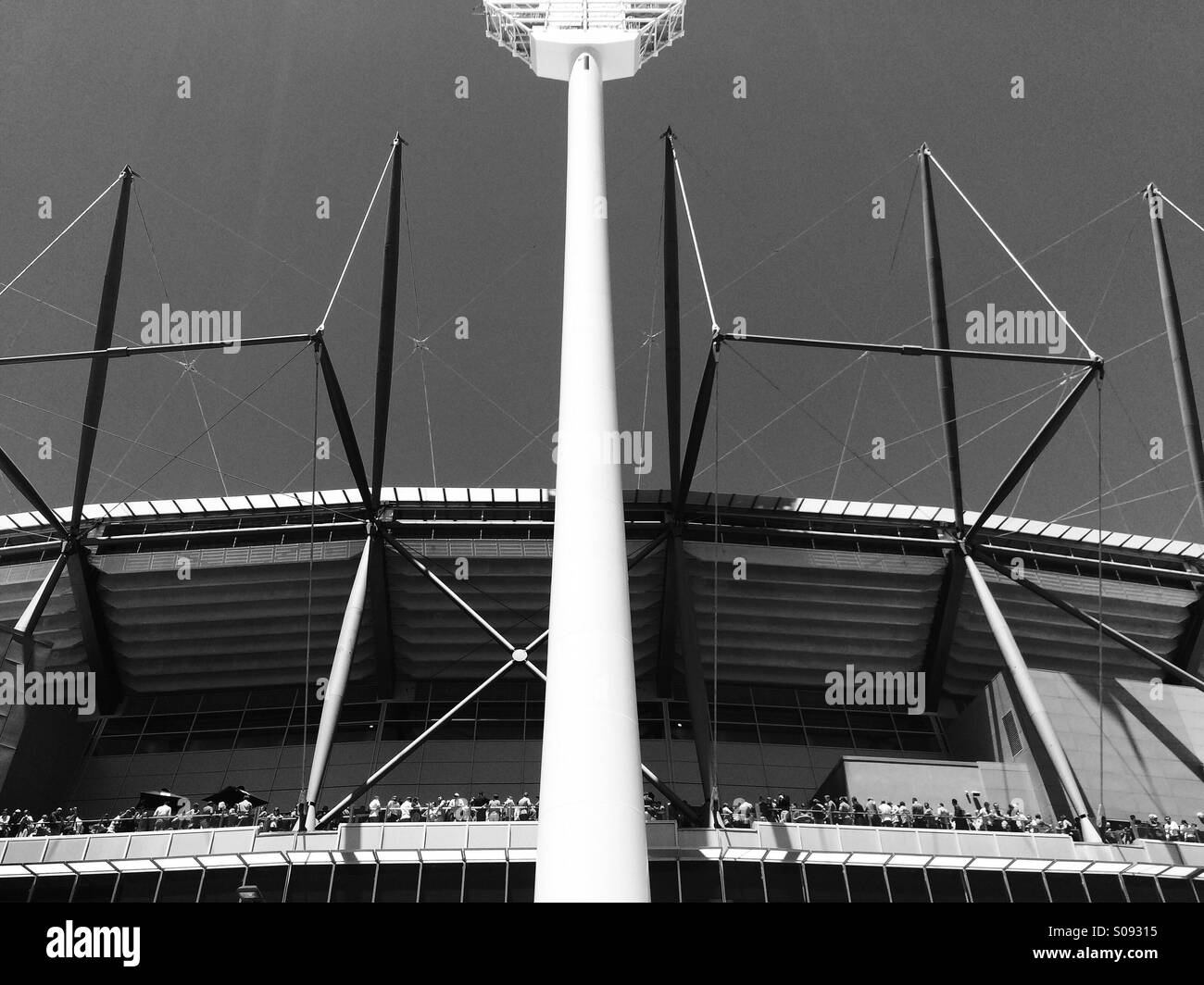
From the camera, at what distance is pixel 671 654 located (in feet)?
140

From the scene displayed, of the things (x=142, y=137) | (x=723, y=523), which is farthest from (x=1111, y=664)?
(x=142, y=137)

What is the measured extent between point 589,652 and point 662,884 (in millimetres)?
19427

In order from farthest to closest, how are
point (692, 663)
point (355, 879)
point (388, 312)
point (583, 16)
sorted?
point (692, 663) < point (388, 312) < point (355, 879) < point (583, 16)

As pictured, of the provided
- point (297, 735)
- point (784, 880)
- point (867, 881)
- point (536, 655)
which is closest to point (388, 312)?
point (536, 655)

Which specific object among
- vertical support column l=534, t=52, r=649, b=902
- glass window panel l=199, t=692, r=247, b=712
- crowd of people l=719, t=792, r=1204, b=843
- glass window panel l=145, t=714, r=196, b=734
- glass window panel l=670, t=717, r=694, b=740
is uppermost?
glass window panel l=199, t=692, r=247, b=712

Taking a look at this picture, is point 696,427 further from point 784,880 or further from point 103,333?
point 103,333

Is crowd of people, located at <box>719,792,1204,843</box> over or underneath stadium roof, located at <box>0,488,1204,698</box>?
underneath

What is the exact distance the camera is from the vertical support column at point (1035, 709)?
3136cm

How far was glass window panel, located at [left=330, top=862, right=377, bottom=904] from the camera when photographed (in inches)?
1091

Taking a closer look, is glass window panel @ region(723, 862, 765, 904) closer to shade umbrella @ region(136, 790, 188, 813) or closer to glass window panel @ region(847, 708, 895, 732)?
shade umbrella @ region(136, 790, 188, 813)

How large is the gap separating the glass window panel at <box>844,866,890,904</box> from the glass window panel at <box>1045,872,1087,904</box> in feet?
15.1

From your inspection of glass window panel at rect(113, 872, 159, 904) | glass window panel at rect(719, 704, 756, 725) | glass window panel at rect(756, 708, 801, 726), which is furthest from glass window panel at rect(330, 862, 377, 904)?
glass window panel at rect(756, 708, 801, 726)

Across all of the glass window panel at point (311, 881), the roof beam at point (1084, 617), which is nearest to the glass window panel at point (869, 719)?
the roof beam at point (1084, 617)
